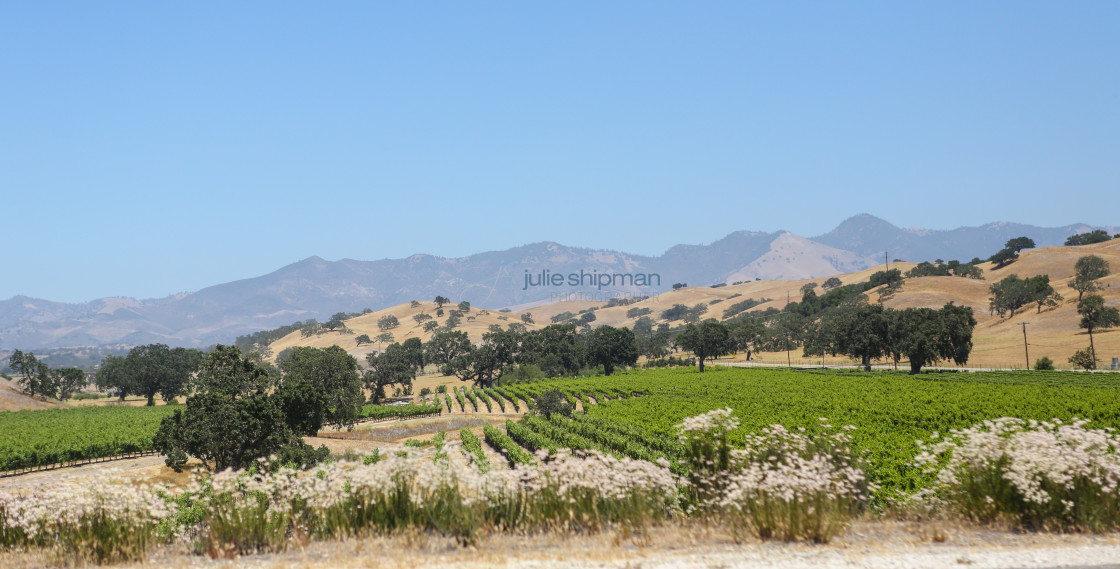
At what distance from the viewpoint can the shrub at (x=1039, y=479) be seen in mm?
11219

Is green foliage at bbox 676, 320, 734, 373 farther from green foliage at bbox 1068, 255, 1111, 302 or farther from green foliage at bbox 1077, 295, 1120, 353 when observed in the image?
green foliage at bbox 1068, 255, 1111, 302

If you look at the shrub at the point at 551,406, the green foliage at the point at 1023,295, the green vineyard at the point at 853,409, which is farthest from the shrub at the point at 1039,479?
the green foliage at the point at 1023,295

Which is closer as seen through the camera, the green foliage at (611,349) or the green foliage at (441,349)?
the green foliage at (611,349)

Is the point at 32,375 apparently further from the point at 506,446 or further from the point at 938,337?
the point at 938,337

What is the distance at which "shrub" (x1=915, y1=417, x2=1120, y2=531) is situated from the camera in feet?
36.8

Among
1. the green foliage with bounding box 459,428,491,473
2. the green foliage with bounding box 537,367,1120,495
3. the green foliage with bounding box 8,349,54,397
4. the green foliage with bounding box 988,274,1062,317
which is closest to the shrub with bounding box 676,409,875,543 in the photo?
the green foliage with bounding box 459,428,491,473

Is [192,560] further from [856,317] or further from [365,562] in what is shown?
[856,317]

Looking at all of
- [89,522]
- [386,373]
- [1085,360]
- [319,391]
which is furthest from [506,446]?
[1085,360]

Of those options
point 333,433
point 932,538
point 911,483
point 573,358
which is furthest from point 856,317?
point 932,538

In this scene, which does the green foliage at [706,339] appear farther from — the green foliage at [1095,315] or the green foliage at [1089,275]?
the green foliage at [1089,275]

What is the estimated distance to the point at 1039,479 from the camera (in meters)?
11.2

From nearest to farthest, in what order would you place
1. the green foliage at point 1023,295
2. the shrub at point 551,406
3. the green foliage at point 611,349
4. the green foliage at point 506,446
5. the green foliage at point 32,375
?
the green foliage at point 506,446, the shrub at point 551,406, the green foliage at point 32,375, the green foliage at point 611,349, the green foliage at point 1023,295

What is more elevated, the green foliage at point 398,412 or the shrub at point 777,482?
the shrub at point 777,482

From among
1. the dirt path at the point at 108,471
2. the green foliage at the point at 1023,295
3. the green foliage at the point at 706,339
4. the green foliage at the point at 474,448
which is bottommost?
the dirt path at the point at 108,471
